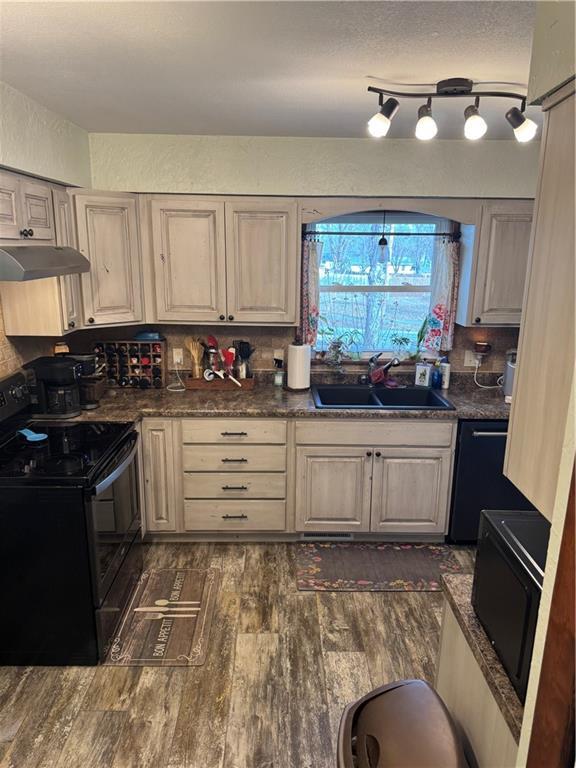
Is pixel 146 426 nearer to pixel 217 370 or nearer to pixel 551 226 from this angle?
pixel 217 370

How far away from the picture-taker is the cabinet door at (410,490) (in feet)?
10.7

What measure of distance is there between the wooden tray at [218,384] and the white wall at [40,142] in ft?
4.41

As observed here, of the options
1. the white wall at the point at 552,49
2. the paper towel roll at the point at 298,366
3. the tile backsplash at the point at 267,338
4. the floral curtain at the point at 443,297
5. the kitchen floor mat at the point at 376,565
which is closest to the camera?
the white wall at the point at 552,49

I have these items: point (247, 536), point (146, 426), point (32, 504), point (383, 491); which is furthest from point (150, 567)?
point (383, 491)

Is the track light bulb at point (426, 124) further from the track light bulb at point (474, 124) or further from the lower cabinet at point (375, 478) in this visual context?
the lower cabinet at point (375, 478)

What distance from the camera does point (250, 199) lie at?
3.25 m

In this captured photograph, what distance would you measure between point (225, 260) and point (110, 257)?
68 cm

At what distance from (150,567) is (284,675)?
3.71 ft

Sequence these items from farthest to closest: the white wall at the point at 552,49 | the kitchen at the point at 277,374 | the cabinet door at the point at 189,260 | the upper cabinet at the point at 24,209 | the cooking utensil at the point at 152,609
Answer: the cabinet door at the point at 189,260
the cooking utensil at the point at 152,609
the upper cabinet at the point at 24,209
the kitchen at the point at 277,374
the white wall at the point at 552,49

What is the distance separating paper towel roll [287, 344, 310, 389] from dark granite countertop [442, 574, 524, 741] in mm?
1953

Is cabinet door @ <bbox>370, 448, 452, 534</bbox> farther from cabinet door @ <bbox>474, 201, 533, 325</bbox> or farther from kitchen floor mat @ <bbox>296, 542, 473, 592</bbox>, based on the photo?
cabinet door @ <bbox>474, 201, 533, 325</bbox>

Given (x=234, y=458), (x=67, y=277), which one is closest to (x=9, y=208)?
(x=67, y=277)

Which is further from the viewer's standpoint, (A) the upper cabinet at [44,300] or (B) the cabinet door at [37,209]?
(A) the upper cabinet at [44,300]

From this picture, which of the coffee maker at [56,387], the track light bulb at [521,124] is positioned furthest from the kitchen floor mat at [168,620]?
the track light bulb at [521,124]
